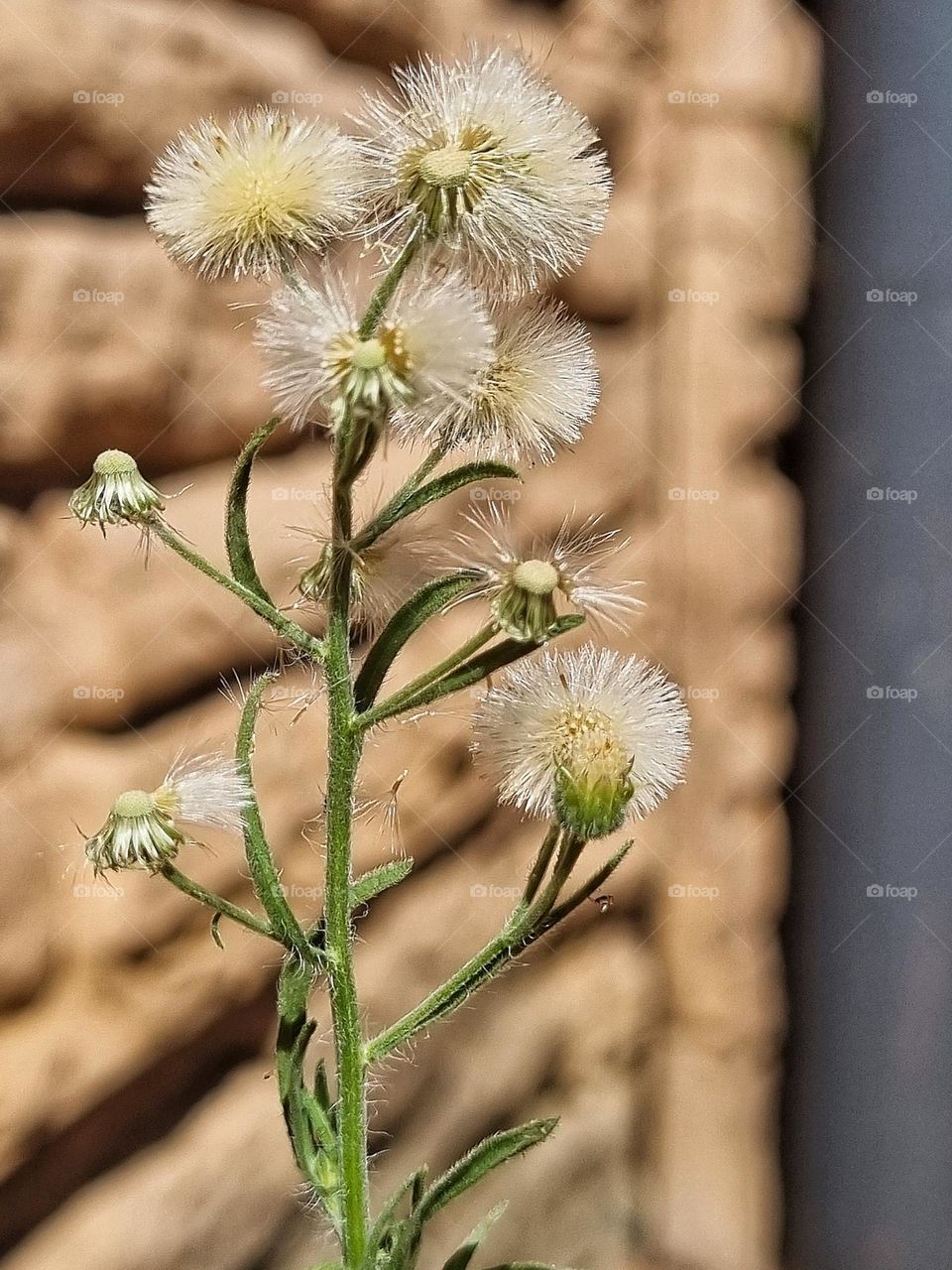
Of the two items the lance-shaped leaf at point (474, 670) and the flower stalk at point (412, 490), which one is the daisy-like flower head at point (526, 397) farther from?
the lance-shaped leaf at point (474, 670)

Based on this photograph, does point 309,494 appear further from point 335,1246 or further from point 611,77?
point 335,1246

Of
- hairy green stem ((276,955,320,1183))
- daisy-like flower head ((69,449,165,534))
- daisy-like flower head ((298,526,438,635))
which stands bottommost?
hairy green stem ((276,955,320,1183))

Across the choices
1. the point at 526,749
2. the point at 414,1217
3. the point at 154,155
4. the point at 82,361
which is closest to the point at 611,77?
the point at 154,155

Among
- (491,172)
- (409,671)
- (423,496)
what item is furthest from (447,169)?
(409,671)

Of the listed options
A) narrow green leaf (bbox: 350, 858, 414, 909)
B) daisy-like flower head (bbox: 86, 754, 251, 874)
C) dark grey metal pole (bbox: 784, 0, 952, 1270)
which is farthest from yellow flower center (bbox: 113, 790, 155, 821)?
dark grey metal pole (bbox: 784, 0, 952, 1270)

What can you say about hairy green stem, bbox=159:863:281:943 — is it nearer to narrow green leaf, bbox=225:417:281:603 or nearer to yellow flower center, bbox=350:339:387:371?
narrow green leaf, bbox=225:417:281:603
